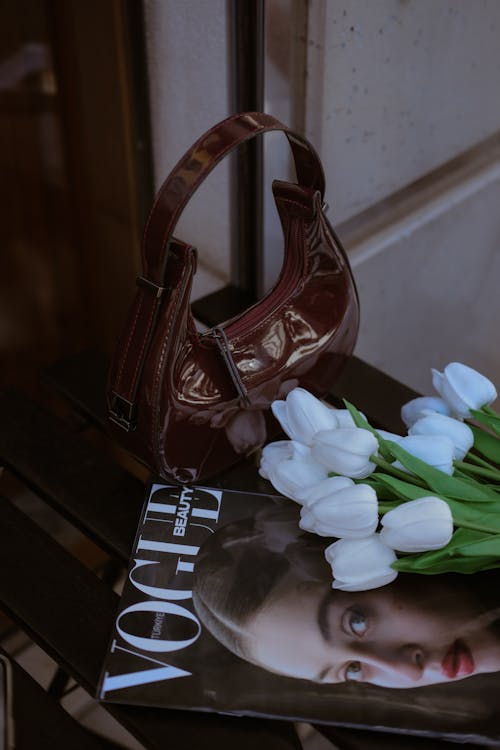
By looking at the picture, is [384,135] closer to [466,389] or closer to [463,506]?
[466,389]

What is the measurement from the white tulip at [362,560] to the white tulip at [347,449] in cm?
5

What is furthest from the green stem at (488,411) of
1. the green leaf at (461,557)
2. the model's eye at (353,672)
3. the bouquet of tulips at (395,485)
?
the model's eye at (353,672)

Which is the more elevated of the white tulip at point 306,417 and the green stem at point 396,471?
the white tulip at point 306,417

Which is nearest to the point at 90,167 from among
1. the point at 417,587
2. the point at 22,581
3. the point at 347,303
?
the point at 347,303

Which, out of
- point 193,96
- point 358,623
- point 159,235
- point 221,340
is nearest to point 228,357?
point 221,340

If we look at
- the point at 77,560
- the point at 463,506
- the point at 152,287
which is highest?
the point at 152,287

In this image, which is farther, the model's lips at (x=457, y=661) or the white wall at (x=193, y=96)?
the white wall at (x=193, y=96)

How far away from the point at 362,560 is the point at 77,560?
24 centimetres

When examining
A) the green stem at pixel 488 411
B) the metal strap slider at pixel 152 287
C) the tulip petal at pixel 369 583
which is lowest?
the tulip petal at pixel 369 583

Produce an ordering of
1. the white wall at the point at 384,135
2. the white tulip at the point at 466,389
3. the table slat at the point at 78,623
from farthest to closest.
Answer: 1. the white wall at the point at 384,135
2. the white tulip at the point at 466,389
3. the table slat at the point at 78,623

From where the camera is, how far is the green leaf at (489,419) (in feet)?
1.97

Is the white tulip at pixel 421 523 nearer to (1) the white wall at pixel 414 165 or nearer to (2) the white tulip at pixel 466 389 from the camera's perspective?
(2) the white tulip at pixel 466 389

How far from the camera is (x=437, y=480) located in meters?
0.56

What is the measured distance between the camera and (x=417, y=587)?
0.59 m
